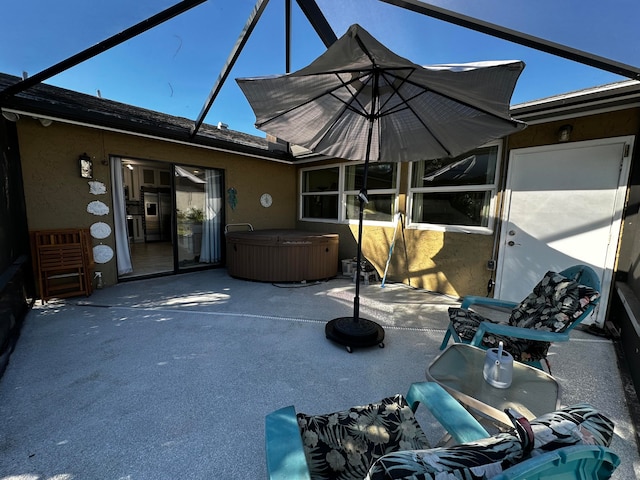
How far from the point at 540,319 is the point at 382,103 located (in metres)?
2.46

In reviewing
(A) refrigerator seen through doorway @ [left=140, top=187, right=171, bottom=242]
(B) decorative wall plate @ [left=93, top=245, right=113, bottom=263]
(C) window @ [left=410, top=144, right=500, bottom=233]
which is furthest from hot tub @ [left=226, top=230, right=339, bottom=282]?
(A) refrigerator seen through doorway @ [left=140, top=187, right=171, bottom=242]

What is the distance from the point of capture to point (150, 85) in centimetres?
477

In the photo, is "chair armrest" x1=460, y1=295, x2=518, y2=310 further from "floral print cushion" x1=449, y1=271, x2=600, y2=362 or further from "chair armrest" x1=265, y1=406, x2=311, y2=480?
"chair armrest" x1=265, y1=406, x2=311, y2=480

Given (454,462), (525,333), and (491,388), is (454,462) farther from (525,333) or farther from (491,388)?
(525,333)

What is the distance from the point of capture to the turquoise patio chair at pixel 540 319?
76.7 inches

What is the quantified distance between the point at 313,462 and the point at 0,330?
3138 mm

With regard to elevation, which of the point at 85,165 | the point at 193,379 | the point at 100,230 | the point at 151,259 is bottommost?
the point at 193,379

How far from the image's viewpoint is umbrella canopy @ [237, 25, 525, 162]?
1736 millimetres

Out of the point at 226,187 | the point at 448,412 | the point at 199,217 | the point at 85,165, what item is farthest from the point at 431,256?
the point at 85,165

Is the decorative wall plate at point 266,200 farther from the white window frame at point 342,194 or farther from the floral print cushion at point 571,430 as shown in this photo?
the floral print cushion at point 571,430

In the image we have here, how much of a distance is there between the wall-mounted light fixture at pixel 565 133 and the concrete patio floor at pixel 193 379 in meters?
2.37

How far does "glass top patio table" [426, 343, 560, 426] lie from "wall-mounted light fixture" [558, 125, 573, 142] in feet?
10.0

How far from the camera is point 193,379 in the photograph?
222 cm

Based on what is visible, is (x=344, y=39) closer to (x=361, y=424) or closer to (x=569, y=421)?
(x=569, y=421)
